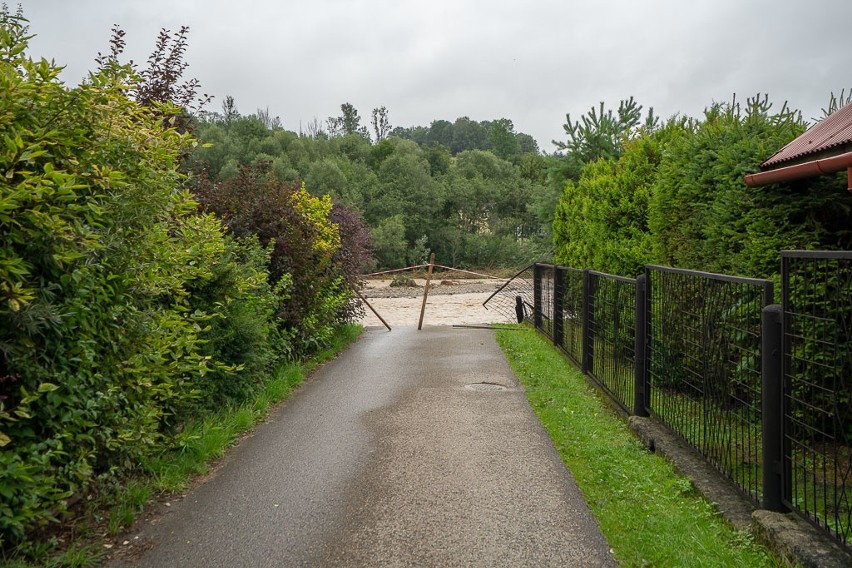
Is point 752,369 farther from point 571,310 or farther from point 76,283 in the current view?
point 571,310

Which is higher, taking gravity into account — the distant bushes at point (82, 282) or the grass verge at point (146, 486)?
the distant bushes at point (82, 282)

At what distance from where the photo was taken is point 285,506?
4.58m

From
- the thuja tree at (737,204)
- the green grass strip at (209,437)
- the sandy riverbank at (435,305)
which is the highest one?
the thuja tree at (737,204)

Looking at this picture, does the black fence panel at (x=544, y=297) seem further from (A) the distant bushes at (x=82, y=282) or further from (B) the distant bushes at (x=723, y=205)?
(A) the distant bushes at (x=82, y=282)

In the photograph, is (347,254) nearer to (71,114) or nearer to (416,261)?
(71,114)

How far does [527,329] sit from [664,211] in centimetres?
689

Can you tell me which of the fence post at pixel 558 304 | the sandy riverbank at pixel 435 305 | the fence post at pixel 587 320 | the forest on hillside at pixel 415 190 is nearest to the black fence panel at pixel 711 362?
the fence post at pixel 587 320

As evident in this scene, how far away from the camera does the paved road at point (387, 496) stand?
3855mm

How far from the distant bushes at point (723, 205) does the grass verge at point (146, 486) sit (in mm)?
4757

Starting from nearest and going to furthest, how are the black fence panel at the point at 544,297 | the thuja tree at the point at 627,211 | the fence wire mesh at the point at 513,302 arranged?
the thuja tree at the point at 627,211 < the black fence panel at the point at 544,297 < the fence wire mesh at the point at 513,302

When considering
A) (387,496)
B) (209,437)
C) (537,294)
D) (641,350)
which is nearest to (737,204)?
(641,350)

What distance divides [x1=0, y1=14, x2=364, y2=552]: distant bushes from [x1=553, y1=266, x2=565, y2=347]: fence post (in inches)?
259

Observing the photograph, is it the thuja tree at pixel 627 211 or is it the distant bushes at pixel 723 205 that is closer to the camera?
the distant bushes at pixel 723 205

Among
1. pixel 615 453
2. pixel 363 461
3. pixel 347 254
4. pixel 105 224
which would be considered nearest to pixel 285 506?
pixel 363 461
